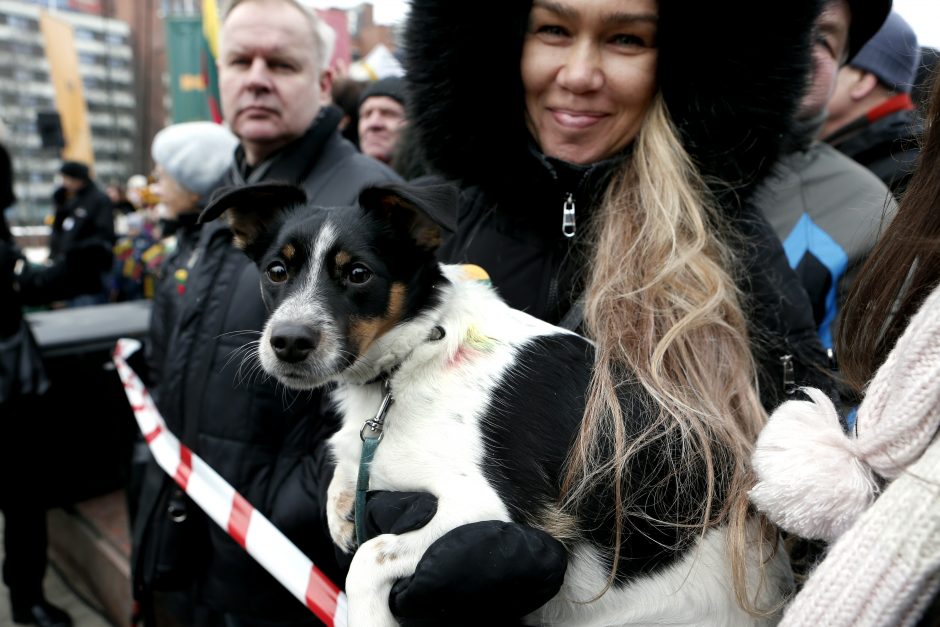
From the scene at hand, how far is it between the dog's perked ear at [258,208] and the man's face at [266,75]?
65cm

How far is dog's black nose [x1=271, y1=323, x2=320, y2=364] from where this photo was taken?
1.60 metres

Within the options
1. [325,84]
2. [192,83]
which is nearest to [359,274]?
[325,84]

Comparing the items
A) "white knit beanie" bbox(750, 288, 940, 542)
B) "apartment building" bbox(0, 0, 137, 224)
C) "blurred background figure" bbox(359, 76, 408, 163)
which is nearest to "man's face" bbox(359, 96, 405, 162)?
"blurred background figure" bbox(359, 76, 408, 163)

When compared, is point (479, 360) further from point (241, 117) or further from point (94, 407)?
point (94, 407)

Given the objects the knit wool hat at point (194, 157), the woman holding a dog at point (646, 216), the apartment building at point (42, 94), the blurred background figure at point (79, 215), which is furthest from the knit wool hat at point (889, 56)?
the apartment building at point (42, 94)

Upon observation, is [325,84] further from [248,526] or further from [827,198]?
[827,198]

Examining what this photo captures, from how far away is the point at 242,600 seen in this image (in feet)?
7.49

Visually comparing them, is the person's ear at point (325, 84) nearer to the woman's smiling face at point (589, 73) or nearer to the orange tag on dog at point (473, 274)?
the woman's smiling face at point (589, 73)

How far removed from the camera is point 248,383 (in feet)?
6.95

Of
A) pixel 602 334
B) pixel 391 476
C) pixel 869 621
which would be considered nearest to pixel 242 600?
pixel 391 476

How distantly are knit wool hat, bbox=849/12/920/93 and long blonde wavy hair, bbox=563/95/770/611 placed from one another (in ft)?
5.81

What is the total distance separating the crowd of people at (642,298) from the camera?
112 cm

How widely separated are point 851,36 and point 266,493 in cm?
281

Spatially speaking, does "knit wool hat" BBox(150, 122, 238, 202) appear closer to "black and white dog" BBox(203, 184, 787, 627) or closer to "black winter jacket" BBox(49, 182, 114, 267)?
"black and white dog" BBox(203, 184, 787, 627)
